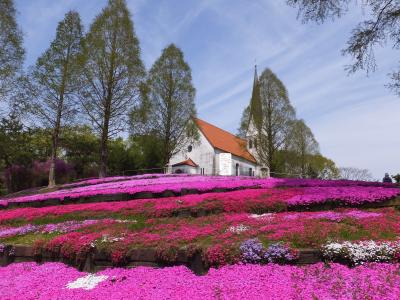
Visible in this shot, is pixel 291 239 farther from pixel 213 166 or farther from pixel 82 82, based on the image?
pixel 213 166

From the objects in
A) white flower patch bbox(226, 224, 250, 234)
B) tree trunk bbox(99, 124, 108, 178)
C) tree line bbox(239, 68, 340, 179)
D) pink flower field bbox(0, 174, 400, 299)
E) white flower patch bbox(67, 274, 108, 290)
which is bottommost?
white flower patch bbox(67, 274, 108, 290)

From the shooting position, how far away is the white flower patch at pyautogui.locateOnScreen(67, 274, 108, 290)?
7030 millimetres

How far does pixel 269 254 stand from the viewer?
7.03 metres

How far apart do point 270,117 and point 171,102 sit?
1259 centimetres

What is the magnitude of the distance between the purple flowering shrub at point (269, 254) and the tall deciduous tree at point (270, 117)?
39.2 meters

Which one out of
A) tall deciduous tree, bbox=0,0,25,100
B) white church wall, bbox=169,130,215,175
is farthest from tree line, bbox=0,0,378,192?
white church wall, bbox=169,130,215,175

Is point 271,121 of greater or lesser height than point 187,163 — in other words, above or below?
above

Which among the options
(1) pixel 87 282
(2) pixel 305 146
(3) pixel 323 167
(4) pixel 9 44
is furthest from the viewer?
(3) pixel 323 167

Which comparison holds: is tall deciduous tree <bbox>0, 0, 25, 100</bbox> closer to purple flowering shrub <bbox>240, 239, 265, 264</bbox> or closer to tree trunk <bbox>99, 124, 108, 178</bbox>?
tree trunk <bbox>99, 124, 108, 178</bbox>

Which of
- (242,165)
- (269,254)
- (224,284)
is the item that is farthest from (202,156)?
(224,284)

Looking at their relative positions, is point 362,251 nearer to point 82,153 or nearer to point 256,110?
point 256,110

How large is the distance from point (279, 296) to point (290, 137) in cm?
4350

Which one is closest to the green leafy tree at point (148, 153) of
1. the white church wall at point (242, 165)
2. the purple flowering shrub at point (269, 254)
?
the white church wall at point (242, 165)

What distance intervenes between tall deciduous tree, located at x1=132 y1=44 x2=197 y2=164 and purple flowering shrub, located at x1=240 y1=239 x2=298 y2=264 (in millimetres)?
34834
